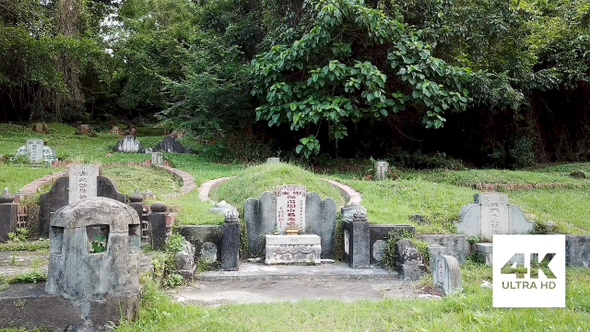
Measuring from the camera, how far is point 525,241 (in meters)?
5.12

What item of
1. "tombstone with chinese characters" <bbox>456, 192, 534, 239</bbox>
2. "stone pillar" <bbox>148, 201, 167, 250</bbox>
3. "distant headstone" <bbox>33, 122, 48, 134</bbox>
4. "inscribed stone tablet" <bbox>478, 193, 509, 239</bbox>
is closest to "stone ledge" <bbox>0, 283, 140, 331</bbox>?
"stone pillar" <bbox>148, 201, 167, 250</bbox>

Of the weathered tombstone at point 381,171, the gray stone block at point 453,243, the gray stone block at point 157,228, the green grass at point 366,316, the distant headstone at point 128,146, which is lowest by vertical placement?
the green grass at point 366,316

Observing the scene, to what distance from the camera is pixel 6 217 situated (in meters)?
7.46

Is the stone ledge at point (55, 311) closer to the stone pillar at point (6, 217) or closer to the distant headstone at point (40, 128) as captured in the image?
the stone pillar at point (6, 217)

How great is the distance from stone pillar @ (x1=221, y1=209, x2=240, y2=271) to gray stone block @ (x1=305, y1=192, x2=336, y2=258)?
1.43 metres

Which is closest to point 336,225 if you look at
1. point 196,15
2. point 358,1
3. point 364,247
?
point 364,247

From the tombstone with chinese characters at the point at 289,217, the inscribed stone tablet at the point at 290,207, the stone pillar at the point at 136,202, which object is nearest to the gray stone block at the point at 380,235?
the tombstone with chinese characters at the point at 289,217

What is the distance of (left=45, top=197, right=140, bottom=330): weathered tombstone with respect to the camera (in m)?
4.29

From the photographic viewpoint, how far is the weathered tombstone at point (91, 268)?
4285 millimetres

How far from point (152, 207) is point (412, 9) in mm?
10174

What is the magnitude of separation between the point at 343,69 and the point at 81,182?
670cm

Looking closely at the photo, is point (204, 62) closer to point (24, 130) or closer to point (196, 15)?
point (196, 15)

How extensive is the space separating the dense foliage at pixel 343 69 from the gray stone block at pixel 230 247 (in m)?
5.16

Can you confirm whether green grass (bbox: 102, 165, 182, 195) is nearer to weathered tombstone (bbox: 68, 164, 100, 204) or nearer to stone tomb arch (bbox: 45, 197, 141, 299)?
weathered tombstone (bbox: 68, 164, 100, 204)
